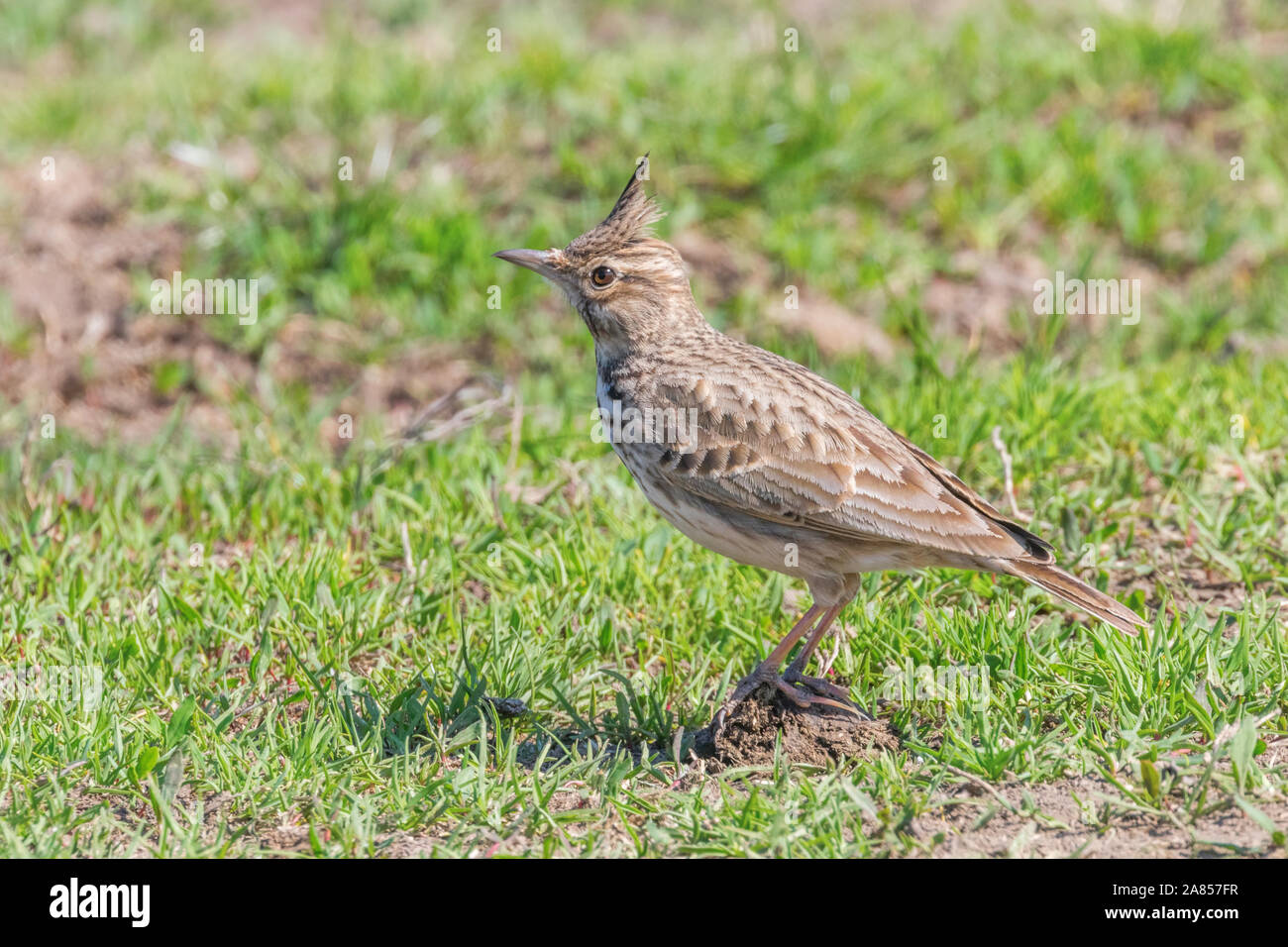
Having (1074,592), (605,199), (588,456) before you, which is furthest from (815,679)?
(605,199)

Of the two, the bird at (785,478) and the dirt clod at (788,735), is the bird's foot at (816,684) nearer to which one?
the bird at (785,478)

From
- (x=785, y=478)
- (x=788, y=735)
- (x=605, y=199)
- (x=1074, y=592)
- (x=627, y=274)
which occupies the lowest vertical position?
(x=788, y=735)

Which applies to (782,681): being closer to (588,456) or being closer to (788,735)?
(788,735)

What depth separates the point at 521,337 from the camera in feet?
28.0

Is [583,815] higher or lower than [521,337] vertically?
lower

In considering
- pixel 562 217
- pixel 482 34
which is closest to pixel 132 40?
pixel 482 34

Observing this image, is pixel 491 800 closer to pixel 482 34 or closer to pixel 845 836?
pixel 845 836

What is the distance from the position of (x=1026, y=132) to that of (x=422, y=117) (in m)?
3.74

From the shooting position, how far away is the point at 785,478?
5066mm

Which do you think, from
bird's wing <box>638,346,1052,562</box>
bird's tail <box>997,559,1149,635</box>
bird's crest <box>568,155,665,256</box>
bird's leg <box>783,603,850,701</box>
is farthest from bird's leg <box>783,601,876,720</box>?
bird's crest <box>568,155,665,256</box>

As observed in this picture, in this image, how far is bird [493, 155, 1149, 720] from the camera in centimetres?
495

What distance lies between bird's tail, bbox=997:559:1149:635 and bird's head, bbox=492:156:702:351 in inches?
61.5

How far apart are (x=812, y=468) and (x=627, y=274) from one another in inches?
42.8

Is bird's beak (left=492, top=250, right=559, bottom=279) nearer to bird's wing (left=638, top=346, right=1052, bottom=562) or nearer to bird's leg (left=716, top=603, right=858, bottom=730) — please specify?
bird's wing (left=638, top=346, right=1052, bottom=562)
